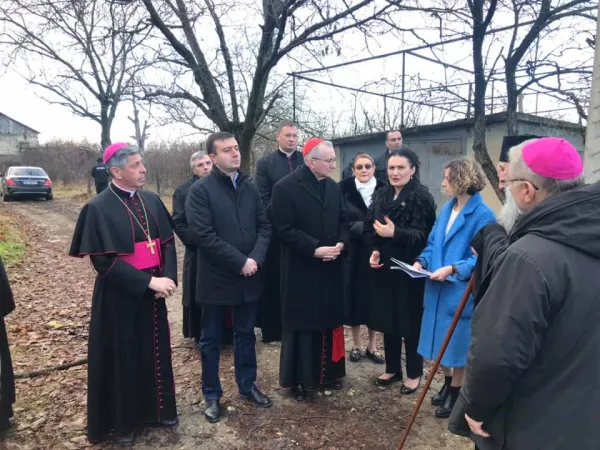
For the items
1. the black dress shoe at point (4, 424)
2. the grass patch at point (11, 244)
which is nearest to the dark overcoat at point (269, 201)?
the black dress shoe at point (4, 424)

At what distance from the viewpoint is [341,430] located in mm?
3322

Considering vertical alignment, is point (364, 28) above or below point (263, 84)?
above

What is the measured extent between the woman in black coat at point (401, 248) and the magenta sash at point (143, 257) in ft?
5.68

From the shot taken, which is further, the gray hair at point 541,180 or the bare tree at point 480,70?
the bare tree at point 480,70

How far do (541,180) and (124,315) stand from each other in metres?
2.66

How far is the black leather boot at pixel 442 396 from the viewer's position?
358cm

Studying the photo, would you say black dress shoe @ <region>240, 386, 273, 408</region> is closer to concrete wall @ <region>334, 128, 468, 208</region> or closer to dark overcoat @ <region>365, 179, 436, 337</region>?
dark overcoat @ <region>365, 179, 436, 337</region>

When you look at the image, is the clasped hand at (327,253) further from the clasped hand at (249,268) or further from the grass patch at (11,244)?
the grass patch at (11,244)

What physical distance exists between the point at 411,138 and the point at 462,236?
7.18 metres

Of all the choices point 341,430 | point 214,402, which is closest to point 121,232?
point 214,402

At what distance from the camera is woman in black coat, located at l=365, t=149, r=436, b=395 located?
367cm

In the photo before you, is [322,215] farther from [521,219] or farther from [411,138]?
[411,138]

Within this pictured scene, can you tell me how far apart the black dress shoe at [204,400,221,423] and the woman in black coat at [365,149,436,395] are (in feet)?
4.71

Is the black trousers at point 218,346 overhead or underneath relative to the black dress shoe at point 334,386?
overhead
